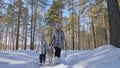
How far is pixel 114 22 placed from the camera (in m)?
11.6

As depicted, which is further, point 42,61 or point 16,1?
point 16,1

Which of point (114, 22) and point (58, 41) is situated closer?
point (58, 41)

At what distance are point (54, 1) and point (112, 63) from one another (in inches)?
1590

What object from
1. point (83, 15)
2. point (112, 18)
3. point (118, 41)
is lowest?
point (118, 41)

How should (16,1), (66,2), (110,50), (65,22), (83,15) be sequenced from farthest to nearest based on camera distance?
(65,22) < (83,15) < (66,2) < (16,1) < (110,50)

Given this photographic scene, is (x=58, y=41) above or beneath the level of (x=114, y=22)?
beneath

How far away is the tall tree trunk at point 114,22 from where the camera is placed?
11.5 m

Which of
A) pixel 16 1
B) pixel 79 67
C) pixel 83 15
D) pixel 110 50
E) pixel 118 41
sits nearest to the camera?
pixel 79 67

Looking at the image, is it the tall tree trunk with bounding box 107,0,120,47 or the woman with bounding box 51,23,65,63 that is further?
the tall tree trunk with bounding box 107,0,120,47

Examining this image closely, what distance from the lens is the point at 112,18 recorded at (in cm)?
1170

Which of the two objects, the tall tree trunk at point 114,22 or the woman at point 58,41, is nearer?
the woman at point 58,41

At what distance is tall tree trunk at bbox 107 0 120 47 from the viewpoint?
37.7 ft

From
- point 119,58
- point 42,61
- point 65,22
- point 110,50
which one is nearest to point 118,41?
point 110,50

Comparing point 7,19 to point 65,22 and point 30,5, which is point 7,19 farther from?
point 65,22
